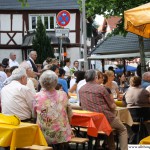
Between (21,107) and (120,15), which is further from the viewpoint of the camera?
(120,15)

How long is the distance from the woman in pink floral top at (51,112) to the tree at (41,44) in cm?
3307

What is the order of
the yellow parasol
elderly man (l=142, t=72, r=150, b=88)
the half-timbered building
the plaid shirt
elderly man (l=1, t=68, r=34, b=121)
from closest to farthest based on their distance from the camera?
the yellow parasol, elderly man (l=1, t=68, r=34, b=121), the plaid shirt, elderly man (l=142, t=72, r=150, b=88), the half-timbered building

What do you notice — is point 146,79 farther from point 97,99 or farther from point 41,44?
point 41,44

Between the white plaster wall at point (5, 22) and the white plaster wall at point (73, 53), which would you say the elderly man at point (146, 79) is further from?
the white plaster wall at point (5, 22)

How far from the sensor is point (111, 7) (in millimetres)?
23047

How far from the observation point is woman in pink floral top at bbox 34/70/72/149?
8.60m

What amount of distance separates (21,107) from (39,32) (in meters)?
33.8

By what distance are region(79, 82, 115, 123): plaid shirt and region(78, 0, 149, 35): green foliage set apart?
39.9 ft

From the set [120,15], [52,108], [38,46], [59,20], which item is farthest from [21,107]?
[38,46]

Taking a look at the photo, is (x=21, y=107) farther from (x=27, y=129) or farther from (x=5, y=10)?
(x=5, y=10)

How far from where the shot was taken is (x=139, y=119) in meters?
11.8

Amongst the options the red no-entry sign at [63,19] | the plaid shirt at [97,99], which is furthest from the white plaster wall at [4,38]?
the plaid shirt at [97,99]

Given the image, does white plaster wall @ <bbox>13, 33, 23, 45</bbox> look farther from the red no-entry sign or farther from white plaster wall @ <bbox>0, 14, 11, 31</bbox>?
the red no-entry sign

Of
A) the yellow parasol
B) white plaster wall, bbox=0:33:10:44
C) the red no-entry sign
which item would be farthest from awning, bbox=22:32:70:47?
the yellow parasol
